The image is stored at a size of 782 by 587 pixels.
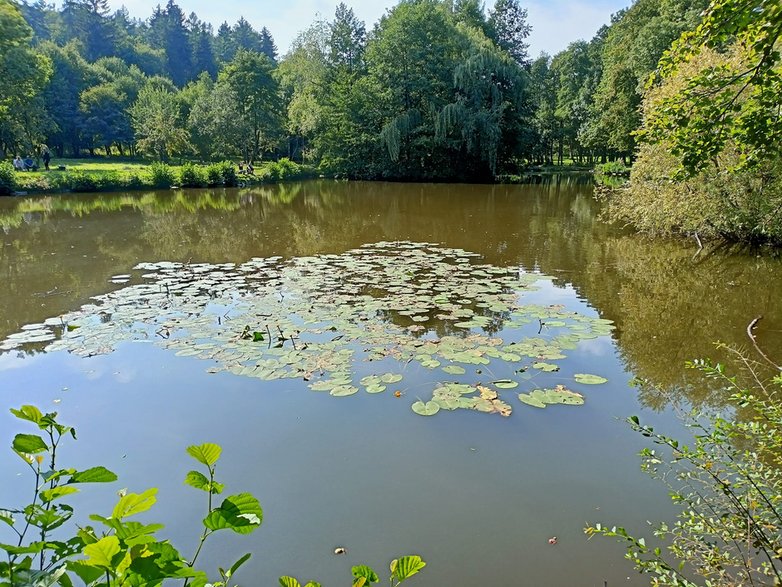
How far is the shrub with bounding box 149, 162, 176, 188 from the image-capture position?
2594 cm

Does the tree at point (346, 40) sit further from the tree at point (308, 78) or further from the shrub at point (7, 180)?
the shrub at point (7, 180)

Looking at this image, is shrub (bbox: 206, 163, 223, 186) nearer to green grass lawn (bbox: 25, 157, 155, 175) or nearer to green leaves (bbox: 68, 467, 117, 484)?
green grass lawn (bbox: 25, 157, 155, 175)

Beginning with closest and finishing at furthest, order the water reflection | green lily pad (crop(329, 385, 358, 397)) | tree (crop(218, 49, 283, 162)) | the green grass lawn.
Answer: green lily pad (crop(329, 385, 358, 397))
the water reflection
the green grass lawn
tree (crop(218, 49, 283, 162))

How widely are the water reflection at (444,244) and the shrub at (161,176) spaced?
12.5 ft

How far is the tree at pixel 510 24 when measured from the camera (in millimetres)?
40281

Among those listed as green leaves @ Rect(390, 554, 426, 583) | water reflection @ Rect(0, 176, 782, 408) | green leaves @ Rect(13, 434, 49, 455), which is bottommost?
water reflection @ Rect(0, 176, 782, 408)

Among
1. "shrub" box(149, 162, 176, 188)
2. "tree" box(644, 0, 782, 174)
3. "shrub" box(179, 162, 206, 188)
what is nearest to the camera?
"tree" box(644, 0, 782, 174)

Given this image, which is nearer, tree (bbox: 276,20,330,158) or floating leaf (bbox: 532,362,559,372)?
floating leaf (bbox: 532,362,559,372)

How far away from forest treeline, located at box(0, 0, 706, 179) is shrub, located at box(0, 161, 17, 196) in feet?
26.8

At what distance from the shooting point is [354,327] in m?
6.43

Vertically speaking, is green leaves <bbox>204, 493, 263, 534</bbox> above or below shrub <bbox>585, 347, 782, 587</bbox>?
above

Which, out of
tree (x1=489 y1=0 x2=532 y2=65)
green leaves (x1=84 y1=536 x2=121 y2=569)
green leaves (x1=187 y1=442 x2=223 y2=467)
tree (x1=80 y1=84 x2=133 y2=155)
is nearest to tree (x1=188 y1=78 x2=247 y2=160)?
tree (x1=80 y1=84 x2=133 y2=155)

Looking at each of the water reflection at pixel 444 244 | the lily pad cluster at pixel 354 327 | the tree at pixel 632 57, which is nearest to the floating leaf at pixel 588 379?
the lily pad cluster at pixel 354 327

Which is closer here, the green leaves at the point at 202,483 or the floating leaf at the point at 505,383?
the green leaves at the point at 202,483
